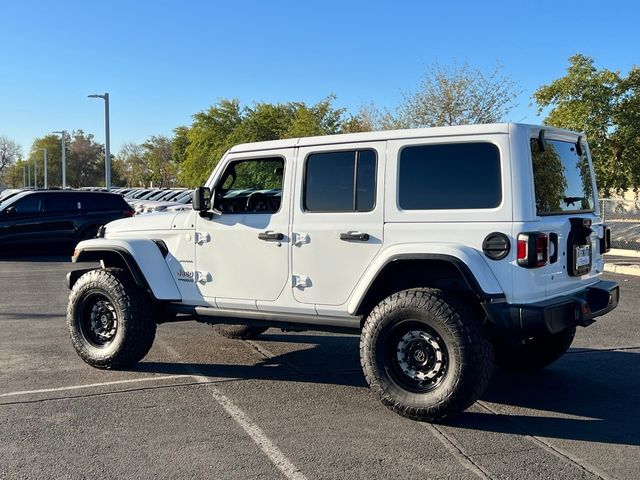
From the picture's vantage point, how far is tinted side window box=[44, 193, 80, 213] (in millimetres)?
16422

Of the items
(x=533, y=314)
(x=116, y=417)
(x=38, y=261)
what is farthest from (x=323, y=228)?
(x=38, y=261)

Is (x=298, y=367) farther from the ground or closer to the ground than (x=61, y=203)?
closer to the ground

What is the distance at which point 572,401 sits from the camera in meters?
5.26

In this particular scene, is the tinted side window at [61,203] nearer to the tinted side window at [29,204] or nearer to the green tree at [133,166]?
the tinted side window at [29,204]

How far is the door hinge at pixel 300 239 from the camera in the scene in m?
5.29

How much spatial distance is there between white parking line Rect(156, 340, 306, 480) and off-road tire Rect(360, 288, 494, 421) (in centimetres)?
92

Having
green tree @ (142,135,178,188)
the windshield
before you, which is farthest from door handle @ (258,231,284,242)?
green tree @ (142,135,178,188)

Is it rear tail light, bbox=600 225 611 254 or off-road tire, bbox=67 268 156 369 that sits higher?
rear tail light, bbox=600 225 611 254

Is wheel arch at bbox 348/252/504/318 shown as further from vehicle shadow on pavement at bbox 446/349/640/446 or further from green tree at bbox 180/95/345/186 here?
green tree at bbox 180/95/345/186

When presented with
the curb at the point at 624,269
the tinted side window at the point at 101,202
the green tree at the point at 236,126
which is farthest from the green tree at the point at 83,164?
the curb at the point at 624,269

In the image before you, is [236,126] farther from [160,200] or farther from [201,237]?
[201,237]

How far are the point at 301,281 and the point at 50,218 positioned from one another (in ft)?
41.8

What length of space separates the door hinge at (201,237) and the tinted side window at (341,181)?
1002 mm

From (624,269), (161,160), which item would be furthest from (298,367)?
(161,160)
